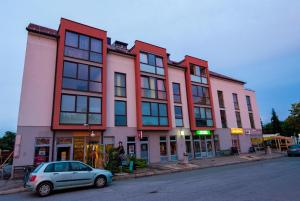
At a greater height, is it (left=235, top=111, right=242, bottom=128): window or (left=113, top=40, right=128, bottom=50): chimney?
(left=113, top=40, right=128, bottom=50): chimney

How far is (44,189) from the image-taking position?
30.5ft

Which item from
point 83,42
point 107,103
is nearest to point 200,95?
point 107,103

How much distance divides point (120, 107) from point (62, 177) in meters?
11.0

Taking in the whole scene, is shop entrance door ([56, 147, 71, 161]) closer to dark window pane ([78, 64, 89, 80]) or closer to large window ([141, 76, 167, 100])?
dark window pane ([78, 64, 89, 80])

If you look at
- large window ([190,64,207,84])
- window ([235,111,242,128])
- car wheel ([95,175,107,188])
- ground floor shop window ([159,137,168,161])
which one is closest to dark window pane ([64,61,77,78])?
car wheel ([95,175,107,188])

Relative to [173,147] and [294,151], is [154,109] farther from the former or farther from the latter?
[294,151]

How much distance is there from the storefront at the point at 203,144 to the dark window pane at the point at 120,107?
379 inches

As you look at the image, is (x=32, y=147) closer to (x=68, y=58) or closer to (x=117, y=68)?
(x=68, y=58)

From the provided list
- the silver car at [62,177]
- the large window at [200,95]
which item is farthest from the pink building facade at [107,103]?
the silver car at [62,177]

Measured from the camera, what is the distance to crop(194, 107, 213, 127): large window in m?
25.5

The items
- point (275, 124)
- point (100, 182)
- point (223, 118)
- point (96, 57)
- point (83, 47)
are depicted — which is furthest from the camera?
point (275, 124)

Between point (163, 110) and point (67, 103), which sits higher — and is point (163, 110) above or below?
above

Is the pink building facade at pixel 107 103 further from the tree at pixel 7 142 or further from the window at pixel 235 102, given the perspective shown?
the tree at pixel 7 142

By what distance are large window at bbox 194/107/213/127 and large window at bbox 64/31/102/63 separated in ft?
43.6
